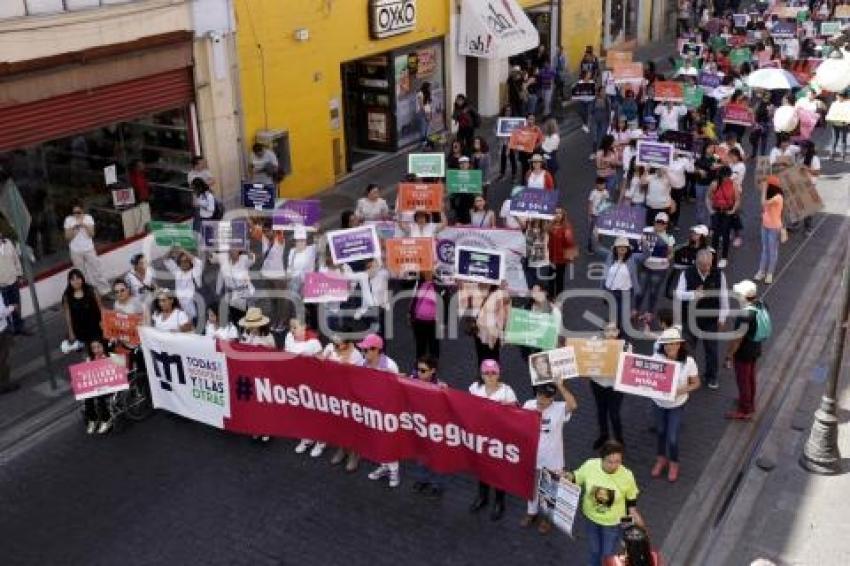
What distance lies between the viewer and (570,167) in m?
21.5

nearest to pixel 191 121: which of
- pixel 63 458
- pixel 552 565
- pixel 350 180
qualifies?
pixel 350 180

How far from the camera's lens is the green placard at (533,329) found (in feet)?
34.6

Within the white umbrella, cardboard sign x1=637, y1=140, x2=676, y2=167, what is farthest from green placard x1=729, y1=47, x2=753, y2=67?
cardboard sign x1=637, y1=140, x2=676, y2=167

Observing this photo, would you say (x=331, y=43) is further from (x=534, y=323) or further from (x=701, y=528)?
(x=701, y=528)

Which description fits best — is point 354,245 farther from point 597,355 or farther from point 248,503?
point 597,355

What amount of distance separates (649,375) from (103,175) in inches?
428

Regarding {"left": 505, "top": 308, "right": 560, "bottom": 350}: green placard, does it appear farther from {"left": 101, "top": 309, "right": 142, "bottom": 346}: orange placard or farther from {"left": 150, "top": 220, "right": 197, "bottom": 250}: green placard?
{"left": 150, "top": 220, "right": 197, "bottom": 250}: green placard

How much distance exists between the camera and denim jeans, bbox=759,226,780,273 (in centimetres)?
1444

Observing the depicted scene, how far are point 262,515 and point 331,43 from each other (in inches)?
498

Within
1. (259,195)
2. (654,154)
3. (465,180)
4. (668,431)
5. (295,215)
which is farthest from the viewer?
(465,180)

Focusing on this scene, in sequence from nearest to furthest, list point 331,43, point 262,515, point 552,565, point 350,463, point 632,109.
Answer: point 552,565
point 262,515
point 350,463
point 331,43
point 632,109

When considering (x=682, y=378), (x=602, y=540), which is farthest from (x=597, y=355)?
(x=602, y=540)

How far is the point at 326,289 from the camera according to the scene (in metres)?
12.1

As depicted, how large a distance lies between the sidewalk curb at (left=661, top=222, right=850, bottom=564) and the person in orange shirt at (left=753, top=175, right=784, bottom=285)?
0.71 m
